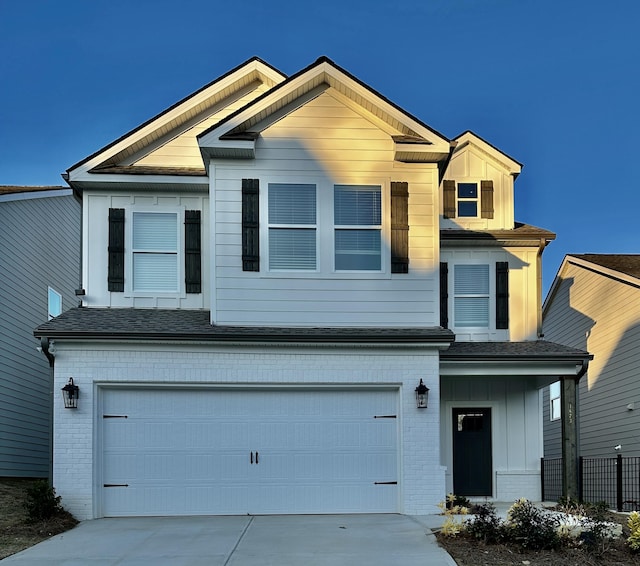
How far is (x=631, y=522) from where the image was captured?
897 cm

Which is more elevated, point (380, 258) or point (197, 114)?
point (197, 114)

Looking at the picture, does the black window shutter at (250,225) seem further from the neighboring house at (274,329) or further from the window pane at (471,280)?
the window pane at (471,280)

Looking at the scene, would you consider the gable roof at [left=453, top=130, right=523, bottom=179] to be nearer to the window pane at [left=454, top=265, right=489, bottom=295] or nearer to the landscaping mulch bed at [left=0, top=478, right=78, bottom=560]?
the window pane at [left=454, top=265, right=489, bottom=295]

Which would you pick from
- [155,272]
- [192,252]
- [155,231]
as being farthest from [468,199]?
[155,272]

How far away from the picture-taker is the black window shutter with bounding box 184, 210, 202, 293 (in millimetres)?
13555

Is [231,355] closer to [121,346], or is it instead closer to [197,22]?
[121,346]

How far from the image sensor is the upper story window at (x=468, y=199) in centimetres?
1571

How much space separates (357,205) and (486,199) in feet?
13.6

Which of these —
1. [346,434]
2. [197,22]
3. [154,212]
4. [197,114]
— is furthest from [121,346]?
[197,22]

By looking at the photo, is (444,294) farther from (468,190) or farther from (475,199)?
(468,190)

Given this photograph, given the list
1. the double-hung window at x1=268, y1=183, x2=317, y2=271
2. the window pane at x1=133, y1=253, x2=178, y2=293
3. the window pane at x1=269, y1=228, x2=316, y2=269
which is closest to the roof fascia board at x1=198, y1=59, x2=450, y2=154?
the double-hung window at x1=268, y1=183, x2=317, y2=271

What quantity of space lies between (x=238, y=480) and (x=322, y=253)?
393cm

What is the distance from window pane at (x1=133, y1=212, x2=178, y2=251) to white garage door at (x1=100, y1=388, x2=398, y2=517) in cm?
280

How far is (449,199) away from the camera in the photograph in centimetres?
Result: 1573
